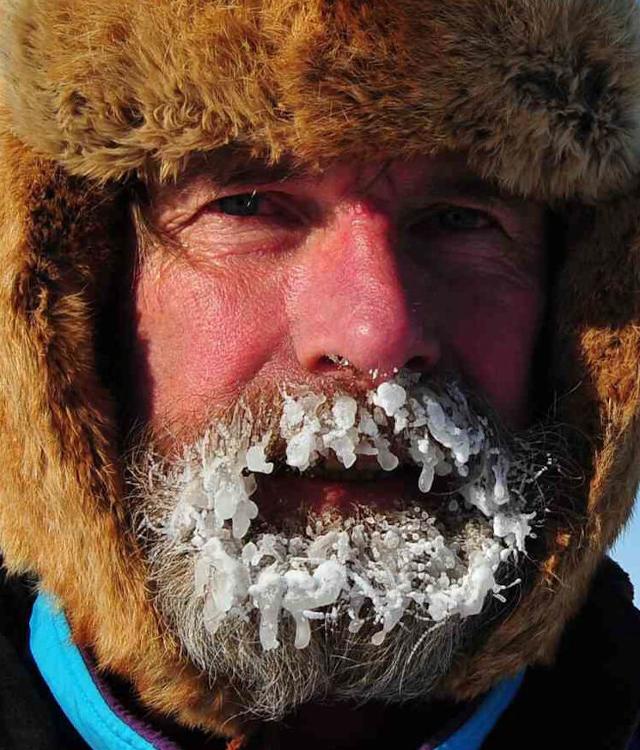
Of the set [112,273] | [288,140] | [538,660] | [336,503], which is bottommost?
[538,660]

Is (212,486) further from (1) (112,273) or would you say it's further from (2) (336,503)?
(1) (112,273)

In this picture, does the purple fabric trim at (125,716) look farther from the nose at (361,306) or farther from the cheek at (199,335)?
the nose at (361,306)

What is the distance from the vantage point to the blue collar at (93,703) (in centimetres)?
180

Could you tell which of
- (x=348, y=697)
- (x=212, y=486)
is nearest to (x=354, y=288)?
(x=212, y=486)

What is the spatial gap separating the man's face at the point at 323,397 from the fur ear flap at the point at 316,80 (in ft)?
0.34

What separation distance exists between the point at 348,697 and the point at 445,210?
0.89 metres

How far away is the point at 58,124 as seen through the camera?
1695 mm

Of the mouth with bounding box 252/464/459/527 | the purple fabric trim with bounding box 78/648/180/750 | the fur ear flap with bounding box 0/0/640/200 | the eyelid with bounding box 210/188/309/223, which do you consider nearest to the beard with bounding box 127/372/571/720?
the mouth with bounding box 252/464/459/527

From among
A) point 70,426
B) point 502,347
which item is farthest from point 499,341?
point 70,426

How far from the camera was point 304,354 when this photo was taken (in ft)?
5.41

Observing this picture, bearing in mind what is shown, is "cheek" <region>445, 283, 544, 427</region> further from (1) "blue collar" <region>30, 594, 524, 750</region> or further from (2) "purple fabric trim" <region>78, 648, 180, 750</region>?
(2) "purple fabric trim" <region>78, 648, 180, 750</region>

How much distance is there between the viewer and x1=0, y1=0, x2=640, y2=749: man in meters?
1.61

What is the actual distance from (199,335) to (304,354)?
206mm

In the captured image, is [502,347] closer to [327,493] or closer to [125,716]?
[327,493]
